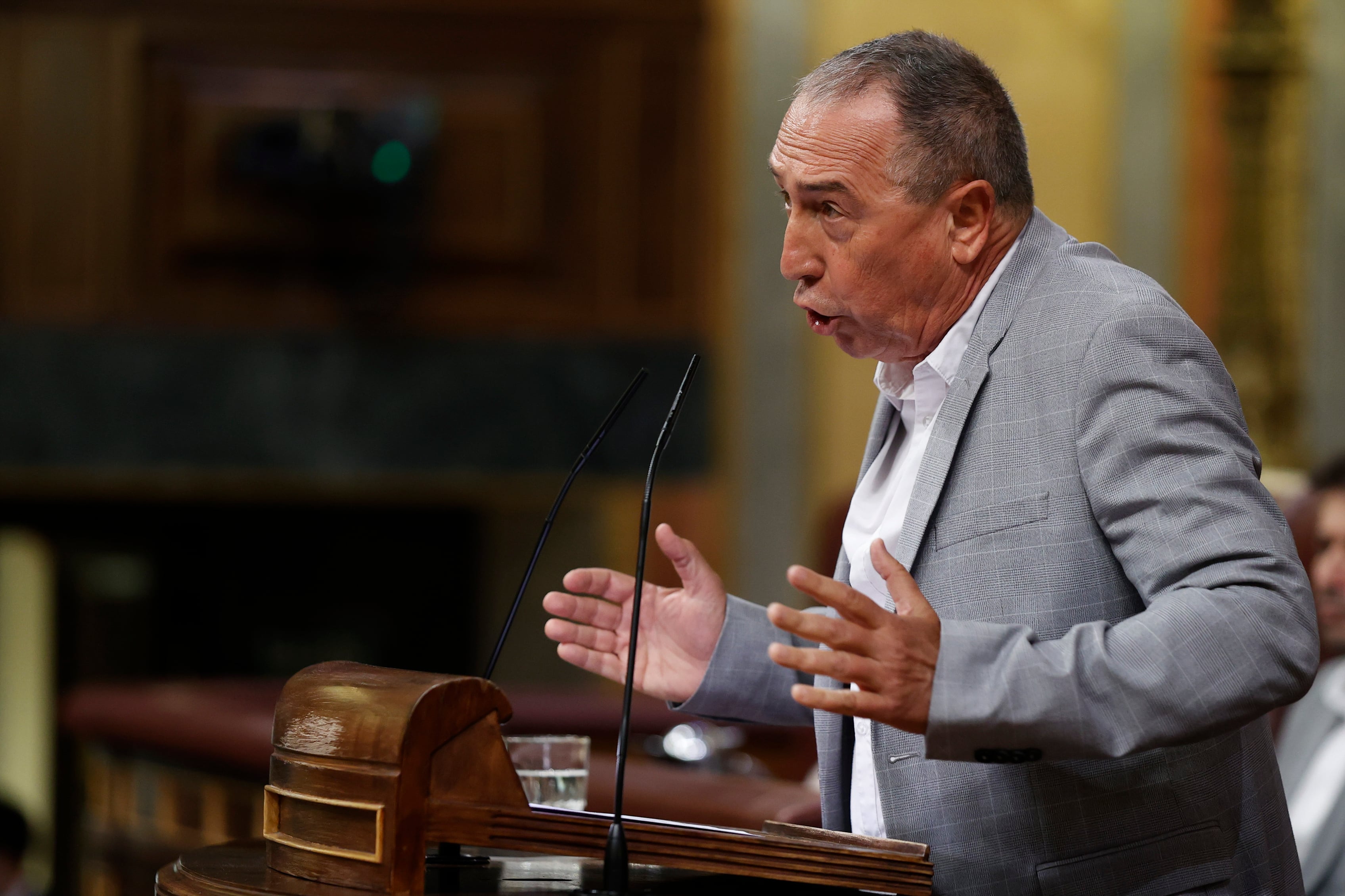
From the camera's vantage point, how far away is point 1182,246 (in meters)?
5.27

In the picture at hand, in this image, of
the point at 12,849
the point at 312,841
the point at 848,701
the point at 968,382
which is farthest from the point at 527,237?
the point at 848,701

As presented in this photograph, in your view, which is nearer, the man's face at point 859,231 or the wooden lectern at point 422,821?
the wooden lectern at point 422,821

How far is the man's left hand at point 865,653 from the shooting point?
113cm

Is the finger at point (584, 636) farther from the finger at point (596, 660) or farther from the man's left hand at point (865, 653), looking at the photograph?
the man's left hand at point (865, 653)

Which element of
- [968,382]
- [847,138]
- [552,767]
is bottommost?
[552,767]

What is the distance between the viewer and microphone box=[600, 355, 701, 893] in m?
1.20

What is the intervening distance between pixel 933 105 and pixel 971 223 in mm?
121

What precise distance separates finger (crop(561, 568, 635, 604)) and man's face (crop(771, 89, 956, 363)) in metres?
0.33

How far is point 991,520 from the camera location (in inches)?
55.5

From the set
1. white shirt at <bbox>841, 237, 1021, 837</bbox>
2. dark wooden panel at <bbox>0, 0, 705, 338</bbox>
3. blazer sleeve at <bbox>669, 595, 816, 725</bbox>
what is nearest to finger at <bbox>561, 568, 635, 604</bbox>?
blazer sleeve at <bbox>669, 595, 816, 725</bbox>

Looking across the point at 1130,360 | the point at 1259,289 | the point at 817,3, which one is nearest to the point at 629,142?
the point at 817,3

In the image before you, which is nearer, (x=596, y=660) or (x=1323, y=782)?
(x=596, y=660)

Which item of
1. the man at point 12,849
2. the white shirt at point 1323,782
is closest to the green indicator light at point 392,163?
the man at point 12,849

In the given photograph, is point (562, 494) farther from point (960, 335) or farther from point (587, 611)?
point (960, 335)
